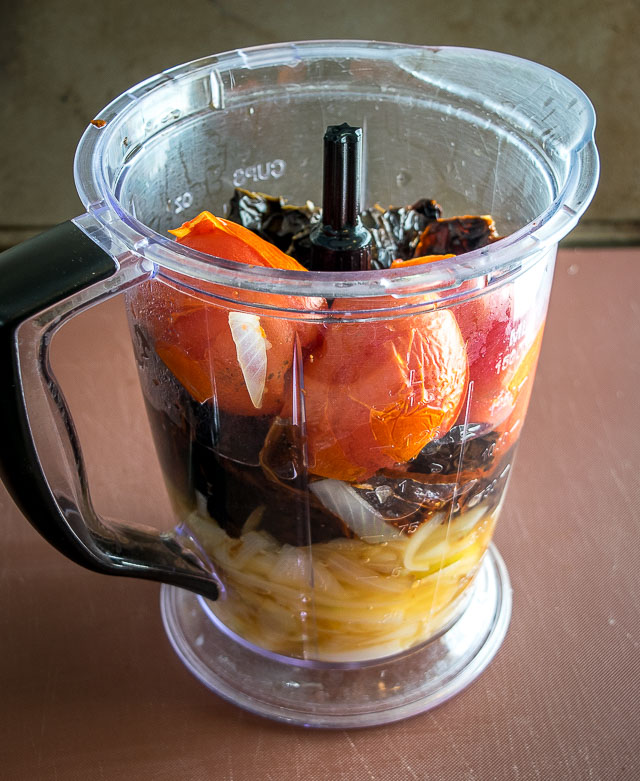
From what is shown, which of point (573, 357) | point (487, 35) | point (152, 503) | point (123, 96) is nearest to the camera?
point (123, 96)

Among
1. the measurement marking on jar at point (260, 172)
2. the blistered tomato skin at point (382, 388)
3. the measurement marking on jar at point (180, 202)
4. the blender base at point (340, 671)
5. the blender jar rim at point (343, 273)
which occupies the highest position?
the blender jar rim at point (343, 273)

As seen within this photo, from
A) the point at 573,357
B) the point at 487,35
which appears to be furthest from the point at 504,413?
the point at 487,35

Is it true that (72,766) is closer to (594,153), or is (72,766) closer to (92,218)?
(92,218)

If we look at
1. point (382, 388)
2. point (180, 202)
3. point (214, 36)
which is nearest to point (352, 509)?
point (382, 388)

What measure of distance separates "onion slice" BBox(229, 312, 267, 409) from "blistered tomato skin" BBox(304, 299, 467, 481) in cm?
2

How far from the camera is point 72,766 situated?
46cm

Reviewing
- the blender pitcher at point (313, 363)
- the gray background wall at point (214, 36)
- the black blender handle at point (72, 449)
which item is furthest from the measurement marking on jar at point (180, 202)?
the gray background wall at point (214, 36)

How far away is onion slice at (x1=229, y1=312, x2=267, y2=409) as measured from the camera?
0.38 metres

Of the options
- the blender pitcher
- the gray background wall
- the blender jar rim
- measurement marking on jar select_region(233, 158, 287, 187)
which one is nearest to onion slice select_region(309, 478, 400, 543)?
the blender pitcher

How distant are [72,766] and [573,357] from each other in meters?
0.47

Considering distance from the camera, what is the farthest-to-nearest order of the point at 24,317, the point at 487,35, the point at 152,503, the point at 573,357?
1. the point at 487,35
2. the point at 573,357
3. the point at 152,503
4. the point at 24,317

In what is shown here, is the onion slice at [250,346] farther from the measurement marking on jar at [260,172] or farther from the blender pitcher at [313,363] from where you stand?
the measurement marking on jar at [260,172]

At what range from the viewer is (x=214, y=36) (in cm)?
85

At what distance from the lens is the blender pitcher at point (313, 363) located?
37 cm
